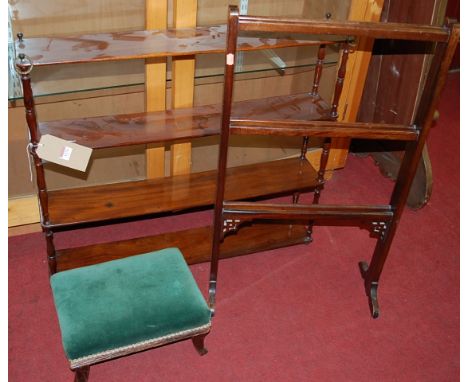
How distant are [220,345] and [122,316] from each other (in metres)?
0.54

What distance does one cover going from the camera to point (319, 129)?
221cm

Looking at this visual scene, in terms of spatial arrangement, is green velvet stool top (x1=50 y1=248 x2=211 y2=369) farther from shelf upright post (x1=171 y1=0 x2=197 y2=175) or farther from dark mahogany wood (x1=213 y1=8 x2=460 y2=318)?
shelf upright post (x1=171 y1=0 x2=197 y2=175)

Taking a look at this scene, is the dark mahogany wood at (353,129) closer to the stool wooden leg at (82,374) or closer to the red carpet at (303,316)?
the red carpet at (303,316)

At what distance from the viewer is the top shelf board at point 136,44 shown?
215cm

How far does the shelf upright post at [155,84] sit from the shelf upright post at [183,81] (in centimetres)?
5

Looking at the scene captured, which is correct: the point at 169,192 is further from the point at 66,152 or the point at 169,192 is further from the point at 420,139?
the point at 420,139

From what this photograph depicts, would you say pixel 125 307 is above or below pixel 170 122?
below

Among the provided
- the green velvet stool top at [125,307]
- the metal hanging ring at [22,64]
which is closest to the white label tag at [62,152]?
the metal hanging ring at [22,64]

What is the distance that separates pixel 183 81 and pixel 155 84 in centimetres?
13

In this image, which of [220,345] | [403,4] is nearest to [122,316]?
[220,345]

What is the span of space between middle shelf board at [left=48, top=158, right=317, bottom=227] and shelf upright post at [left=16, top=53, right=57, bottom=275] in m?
0.08

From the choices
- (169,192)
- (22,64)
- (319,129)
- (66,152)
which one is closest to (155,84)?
(169,192)

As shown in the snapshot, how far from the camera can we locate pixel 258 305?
2697mm
